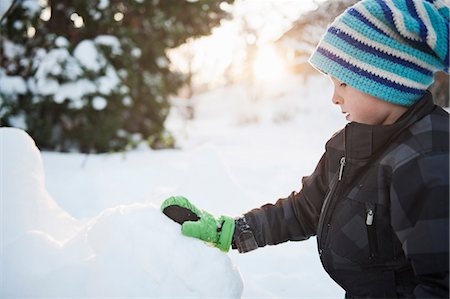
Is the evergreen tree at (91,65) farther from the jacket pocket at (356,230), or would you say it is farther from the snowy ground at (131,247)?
the jacket pocket at (356,230)

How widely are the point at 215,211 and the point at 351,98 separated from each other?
136 centimetres

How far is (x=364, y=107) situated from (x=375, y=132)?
9 centimetres

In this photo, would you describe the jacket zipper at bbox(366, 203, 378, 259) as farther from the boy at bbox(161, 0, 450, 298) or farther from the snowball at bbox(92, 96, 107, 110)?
the snowball at bbox(92, 96, 107, 110)

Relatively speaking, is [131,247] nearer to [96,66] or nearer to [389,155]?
[389,155]

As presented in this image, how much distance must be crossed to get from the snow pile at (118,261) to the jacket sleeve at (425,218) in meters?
0.57

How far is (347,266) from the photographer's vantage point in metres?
1.11

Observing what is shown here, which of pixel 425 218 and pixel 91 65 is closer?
pixel 425 218

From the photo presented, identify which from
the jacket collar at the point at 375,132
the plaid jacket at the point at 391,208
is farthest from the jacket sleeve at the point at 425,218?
the jacket collar at the point at 375,132

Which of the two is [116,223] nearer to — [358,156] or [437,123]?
[358,156]

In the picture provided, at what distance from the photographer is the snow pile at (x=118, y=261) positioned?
1161mm

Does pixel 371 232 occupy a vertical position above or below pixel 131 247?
above

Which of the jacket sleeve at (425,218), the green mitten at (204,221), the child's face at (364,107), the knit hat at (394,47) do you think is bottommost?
the green mitten at (204,221)

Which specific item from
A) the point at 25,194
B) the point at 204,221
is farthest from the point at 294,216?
the point at 25,194

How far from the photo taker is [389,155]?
1016 millimetres
